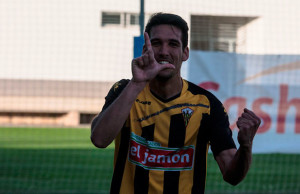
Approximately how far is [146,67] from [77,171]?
25.7 feet

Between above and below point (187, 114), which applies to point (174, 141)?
below

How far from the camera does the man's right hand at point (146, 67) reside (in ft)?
9.12

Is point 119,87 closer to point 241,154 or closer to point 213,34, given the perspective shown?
point 241,154

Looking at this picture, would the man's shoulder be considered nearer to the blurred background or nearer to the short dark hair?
the short dark hair

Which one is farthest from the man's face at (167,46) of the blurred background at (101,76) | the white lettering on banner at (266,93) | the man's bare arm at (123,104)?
the white lettering on banner at (266,93)

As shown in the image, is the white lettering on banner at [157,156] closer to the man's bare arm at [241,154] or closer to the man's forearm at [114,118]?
the man's bare arm at [241,154]

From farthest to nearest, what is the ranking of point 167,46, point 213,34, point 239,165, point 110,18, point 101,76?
point 110,18
point 101,76
point 213,34
point 167,46
point 239,165

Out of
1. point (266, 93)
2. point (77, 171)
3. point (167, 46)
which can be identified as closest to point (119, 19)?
point (77, 171)

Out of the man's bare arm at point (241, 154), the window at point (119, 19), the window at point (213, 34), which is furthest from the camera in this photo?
the window at point (119, 19)

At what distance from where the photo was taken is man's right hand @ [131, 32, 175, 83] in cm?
278

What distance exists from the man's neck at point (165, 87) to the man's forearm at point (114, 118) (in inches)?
13.2

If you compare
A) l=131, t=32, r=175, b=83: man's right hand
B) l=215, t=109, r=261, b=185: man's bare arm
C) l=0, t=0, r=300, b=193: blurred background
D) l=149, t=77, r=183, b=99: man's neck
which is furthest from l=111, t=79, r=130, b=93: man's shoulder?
l=0, t=0, r=300, b=193: blurred background

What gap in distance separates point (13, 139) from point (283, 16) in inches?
378

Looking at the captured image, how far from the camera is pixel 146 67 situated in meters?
2.80
